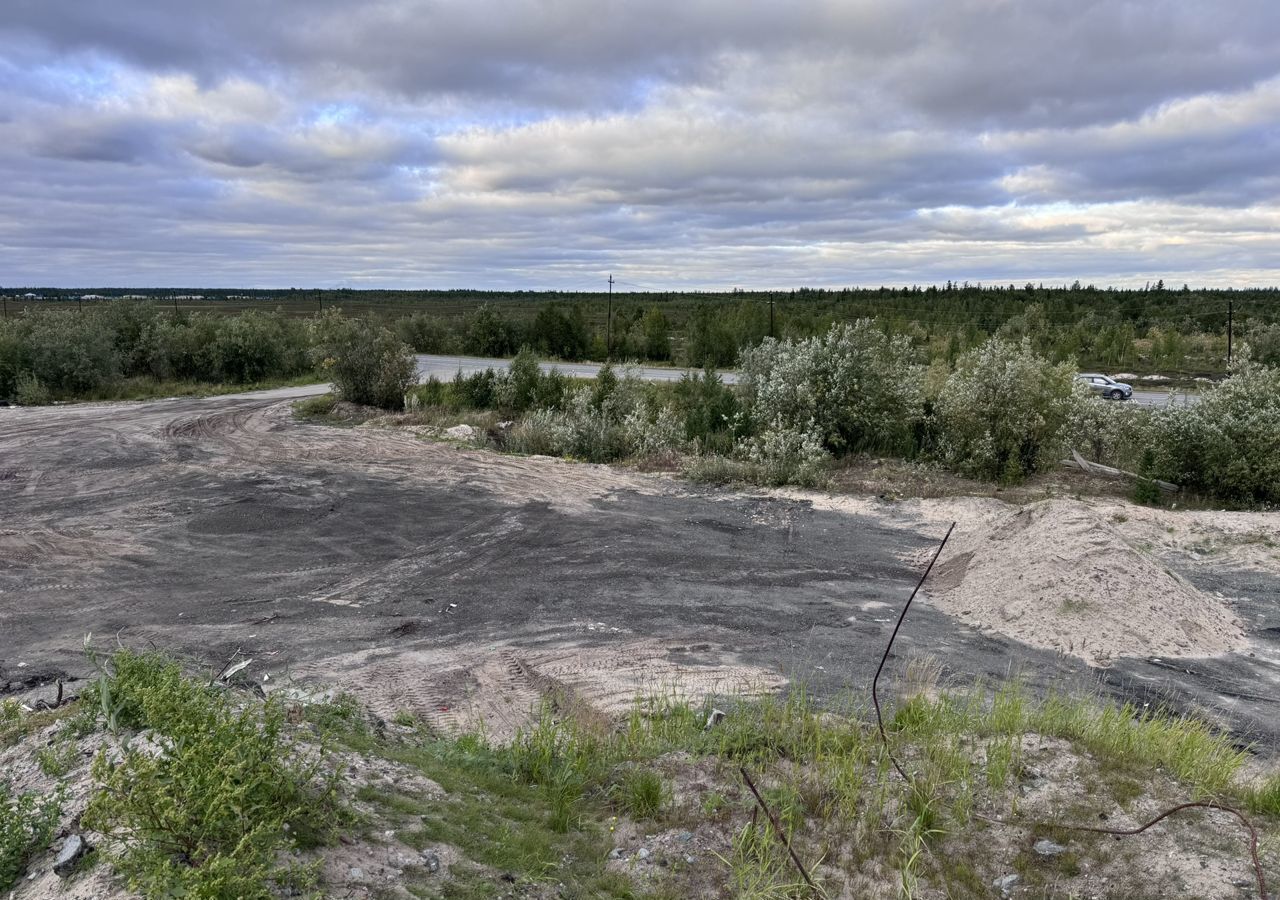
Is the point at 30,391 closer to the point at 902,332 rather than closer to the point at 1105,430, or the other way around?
the point at 1105,430

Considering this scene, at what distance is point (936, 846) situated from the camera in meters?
4.42

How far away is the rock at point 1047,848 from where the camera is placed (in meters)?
4.31

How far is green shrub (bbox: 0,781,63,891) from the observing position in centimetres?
328

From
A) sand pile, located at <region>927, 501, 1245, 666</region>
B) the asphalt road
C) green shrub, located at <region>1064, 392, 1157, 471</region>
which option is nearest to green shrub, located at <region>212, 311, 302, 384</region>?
the asphalt road

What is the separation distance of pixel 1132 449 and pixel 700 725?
14481 mm

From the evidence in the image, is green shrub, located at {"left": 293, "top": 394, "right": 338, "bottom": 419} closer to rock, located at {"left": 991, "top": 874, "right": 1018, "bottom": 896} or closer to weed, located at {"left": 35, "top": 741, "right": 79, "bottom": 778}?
weed, located at {"left": 35, "top": 741, "right": 79, "bottom": 778}

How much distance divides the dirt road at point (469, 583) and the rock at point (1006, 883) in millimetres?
2694

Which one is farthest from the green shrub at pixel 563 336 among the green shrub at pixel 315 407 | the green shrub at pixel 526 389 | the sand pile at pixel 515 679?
the sand pile at pixel 515 679

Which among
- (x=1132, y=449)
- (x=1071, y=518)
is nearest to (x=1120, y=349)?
(x=1132, y=449)

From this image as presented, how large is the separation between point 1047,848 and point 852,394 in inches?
A: 519

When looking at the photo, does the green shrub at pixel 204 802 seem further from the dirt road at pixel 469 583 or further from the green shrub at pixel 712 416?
the green shrub at pixel 712 416

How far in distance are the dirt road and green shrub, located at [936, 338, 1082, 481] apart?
4259 millimetres

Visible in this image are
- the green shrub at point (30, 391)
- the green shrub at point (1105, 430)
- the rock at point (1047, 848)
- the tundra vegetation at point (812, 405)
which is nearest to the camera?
the rock at point (1047, 848)

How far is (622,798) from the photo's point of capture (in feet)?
15.6
